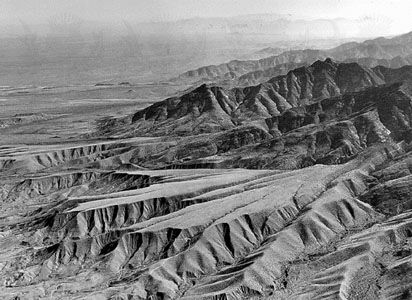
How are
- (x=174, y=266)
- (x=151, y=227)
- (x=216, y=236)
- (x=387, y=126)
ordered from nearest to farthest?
(x=174, y=266), (x=216, y=236), (x=151, y=227), (x=387, y=126)

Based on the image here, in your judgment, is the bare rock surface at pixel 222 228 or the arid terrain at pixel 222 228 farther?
the bare rock surface at pixel 222 228

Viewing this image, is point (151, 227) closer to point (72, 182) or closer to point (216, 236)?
point (216, 236)

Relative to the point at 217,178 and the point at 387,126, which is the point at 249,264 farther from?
the point at 387,126

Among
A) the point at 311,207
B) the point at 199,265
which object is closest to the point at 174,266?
the point at 199,265

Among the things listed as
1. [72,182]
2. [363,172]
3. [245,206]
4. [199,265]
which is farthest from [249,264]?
[72,182]

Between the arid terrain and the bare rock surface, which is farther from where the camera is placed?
the bare rock surface

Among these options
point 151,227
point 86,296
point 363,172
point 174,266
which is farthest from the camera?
point 363,172

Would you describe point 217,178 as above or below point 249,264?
above

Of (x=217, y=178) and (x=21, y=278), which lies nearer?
(x=21, y=278)

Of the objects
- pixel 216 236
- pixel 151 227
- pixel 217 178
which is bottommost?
pixel 216 236
